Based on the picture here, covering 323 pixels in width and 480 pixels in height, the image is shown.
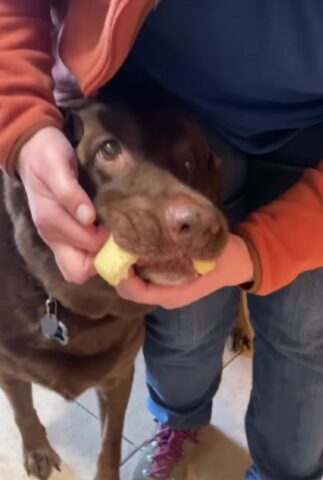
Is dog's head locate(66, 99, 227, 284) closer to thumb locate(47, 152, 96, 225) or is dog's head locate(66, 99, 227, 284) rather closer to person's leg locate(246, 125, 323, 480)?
thumb locate(47, 152, 96, 225)

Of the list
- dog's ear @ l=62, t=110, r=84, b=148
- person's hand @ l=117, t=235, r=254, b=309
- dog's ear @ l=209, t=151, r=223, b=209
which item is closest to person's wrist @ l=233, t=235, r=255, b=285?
person's hand @ l=117, t=235, r=254, b=309

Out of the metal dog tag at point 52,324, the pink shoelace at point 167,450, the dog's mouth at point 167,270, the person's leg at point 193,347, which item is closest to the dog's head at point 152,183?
the dog's mouth at point 167,270

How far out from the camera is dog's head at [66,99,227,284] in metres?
0.70

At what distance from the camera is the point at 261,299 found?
3.52 feet

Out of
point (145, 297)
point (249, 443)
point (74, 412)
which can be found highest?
point (145, 297)

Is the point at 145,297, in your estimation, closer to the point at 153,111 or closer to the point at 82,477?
the point at 153,111

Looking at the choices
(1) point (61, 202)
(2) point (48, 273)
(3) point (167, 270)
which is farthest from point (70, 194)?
(2) point (48, 273)

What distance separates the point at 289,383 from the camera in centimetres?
112

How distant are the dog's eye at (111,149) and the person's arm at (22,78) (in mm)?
55

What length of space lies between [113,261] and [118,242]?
0.06 ft

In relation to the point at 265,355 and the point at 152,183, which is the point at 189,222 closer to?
the point at 152,183

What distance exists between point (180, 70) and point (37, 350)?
0.43 m

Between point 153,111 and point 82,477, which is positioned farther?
point 82,477

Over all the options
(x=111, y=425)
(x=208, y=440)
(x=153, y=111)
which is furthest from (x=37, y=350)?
(x=208, y=440)
